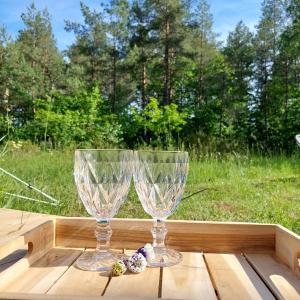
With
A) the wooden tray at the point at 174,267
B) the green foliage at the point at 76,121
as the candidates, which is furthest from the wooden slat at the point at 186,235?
the green foliage at the point at 76,121

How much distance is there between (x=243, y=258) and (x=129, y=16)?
44.8ft

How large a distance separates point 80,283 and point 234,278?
194mm

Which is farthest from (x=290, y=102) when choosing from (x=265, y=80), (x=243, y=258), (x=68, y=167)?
(x=243, y=258)

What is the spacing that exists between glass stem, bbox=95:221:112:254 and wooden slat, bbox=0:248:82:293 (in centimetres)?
5

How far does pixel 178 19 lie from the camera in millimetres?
12781

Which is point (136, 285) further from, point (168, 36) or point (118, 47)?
point (118, 47)

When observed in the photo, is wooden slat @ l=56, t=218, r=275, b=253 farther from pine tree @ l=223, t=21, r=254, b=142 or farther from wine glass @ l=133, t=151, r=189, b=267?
pine tree @ l=223, t=21, r=254, b=142

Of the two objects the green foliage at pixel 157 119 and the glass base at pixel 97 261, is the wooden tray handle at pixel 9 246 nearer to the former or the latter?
the glass base at pixel 97 261

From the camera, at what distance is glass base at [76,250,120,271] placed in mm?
559

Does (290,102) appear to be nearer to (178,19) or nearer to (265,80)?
(265,80)

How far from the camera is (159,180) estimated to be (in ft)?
1.90

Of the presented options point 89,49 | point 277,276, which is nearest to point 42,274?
point 277,276

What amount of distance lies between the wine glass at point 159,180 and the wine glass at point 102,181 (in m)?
0.02

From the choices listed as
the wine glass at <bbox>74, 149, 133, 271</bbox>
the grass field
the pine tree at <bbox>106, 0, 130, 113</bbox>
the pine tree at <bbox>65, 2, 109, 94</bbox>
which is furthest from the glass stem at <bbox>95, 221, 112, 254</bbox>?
the pine tree at <bbox>65, 2, 109, 94</bbox>
